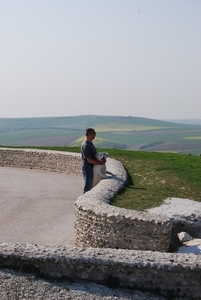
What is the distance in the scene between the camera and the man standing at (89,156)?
12992 millimetres

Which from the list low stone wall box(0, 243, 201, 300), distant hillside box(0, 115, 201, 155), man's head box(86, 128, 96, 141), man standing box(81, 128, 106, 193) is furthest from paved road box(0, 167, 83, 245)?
distant hillside box(0, 115, 201, 155)

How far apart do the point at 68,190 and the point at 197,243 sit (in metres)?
8.06

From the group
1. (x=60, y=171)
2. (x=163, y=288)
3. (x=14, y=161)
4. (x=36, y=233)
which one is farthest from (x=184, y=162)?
(x=163, y=288)

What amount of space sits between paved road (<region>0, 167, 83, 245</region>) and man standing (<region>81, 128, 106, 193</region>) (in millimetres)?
Answer: 1204

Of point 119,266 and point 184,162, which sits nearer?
point 119,266

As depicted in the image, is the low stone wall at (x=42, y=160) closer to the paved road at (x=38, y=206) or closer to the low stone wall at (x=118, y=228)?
the paved road at (x=38, y=206)

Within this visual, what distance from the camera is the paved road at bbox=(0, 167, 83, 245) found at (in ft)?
39.7

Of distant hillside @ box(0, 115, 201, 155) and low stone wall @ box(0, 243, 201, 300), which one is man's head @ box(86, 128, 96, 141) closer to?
low stone wall @ box(0, 243, 201, 300)

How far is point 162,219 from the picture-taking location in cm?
983

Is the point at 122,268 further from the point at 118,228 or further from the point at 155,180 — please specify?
the point at 155,180

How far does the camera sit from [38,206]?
49.9 feet

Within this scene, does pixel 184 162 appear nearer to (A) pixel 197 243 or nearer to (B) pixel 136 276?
(A) pixel 197 243

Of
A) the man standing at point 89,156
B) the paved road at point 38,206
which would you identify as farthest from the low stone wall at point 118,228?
the man standing at point 89,156

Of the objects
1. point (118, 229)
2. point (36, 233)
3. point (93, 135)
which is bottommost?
point (36, 233)
